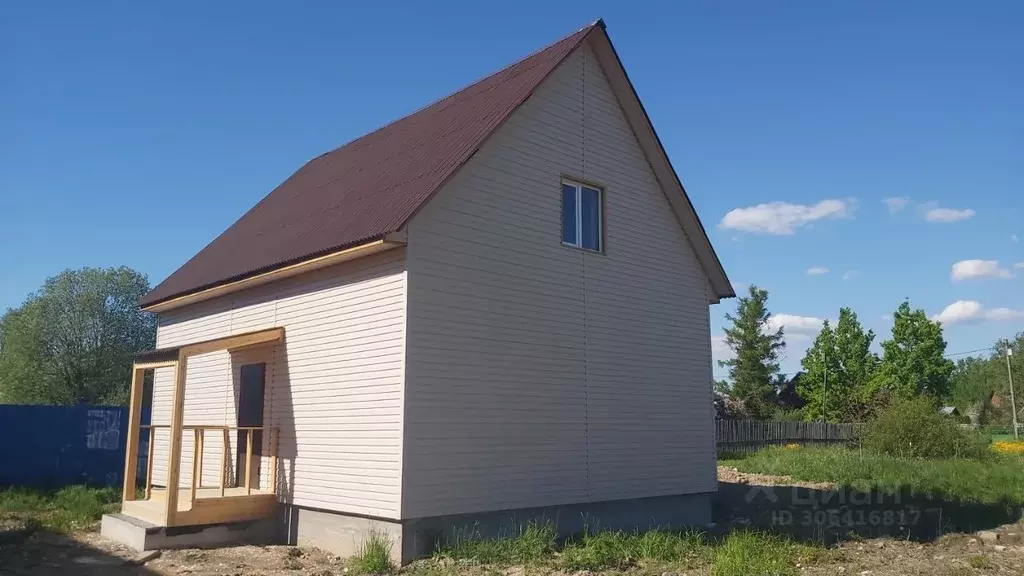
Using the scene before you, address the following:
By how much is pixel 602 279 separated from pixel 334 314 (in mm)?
4369

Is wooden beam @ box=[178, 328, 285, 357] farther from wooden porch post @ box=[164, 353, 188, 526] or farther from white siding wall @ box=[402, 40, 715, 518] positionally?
white siding wall @ box=[402, 40, 715, 518]

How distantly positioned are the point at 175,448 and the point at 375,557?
3.49 m

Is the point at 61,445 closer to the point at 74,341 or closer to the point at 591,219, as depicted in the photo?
the point at 591,219

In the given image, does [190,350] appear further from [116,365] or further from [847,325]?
[847,325]

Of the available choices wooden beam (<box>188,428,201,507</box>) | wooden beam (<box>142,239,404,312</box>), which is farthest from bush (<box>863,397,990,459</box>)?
wooden beam (<box>188,428,201,507</box>)

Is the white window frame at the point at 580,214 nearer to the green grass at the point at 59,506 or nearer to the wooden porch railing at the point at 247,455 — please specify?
the wooden porch railing at the point at 247,455

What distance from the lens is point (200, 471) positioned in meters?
12.0

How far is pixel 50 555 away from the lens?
1047cm

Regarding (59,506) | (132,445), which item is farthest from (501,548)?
(59,506)

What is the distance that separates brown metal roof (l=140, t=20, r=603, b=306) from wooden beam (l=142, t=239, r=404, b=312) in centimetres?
9

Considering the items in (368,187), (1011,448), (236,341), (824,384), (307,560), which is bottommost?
(307,560)

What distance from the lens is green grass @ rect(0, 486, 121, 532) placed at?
42.3 feet

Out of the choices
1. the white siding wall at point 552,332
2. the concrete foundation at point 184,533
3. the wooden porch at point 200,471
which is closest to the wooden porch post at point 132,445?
the wooden porch at point 200,471

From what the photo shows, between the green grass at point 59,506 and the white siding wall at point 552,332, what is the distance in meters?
6.93
